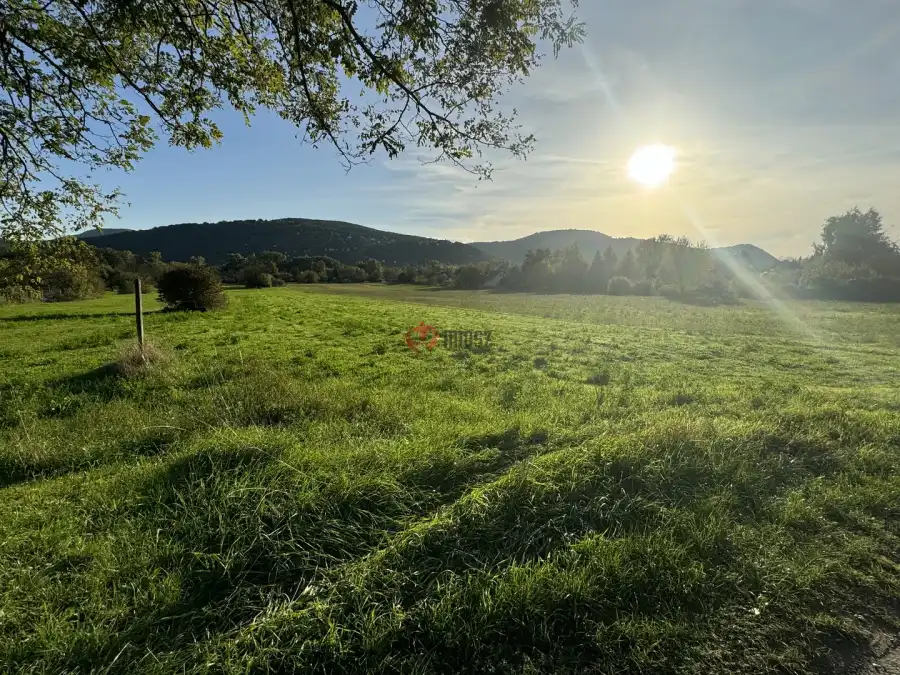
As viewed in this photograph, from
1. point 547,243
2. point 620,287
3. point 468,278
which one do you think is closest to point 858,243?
point 620,287

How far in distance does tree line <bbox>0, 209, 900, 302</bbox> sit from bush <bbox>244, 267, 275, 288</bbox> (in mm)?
158

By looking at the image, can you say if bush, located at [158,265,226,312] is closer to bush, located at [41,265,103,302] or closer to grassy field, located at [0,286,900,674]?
bush, located at [41,265,103,302]

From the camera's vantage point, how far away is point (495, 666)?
245 centimetres

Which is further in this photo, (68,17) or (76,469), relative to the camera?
(68,17)

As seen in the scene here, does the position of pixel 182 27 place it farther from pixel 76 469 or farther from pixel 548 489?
pixel 548 489

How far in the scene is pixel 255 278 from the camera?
65.9 m

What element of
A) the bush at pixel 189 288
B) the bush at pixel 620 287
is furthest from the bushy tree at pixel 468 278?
the bush at pixel 189 288

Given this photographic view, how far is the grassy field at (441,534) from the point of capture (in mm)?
2582

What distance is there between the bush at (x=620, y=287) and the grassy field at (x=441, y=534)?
62.1m

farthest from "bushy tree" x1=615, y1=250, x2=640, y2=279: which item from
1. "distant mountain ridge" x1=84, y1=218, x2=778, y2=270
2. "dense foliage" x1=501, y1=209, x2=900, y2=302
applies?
"distant mountain ridge" x1=84, y1=218, x2=778, y2=270

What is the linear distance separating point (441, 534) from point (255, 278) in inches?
2770

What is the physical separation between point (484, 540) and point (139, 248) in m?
149

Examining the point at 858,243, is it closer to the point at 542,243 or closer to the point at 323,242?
the point at 542,243

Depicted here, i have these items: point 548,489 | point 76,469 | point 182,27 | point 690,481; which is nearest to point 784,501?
point 690,481
